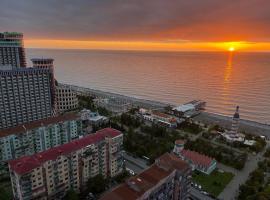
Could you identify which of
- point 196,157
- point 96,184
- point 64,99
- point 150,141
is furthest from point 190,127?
point 64,99

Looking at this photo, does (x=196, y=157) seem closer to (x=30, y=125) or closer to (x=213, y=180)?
(x=213, y=180)

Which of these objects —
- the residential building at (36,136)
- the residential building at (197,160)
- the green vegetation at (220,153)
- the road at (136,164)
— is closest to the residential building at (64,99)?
the residential building at (36,136)

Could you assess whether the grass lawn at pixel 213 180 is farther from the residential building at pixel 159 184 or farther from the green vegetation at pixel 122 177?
the green vegetation at pixel 122 177

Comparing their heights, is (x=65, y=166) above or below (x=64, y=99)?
below

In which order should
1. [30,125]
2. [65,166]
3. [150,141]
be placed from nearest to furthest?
[65,166] → [30,125] → [150,141]

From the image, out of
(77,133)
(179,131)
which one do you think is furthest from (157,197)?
(179,131)

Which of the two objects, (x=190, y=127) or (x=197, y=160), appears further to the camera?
(x=190, y=127)

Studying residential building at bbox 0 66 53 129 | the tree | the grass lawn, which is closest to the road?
the grass lawn
